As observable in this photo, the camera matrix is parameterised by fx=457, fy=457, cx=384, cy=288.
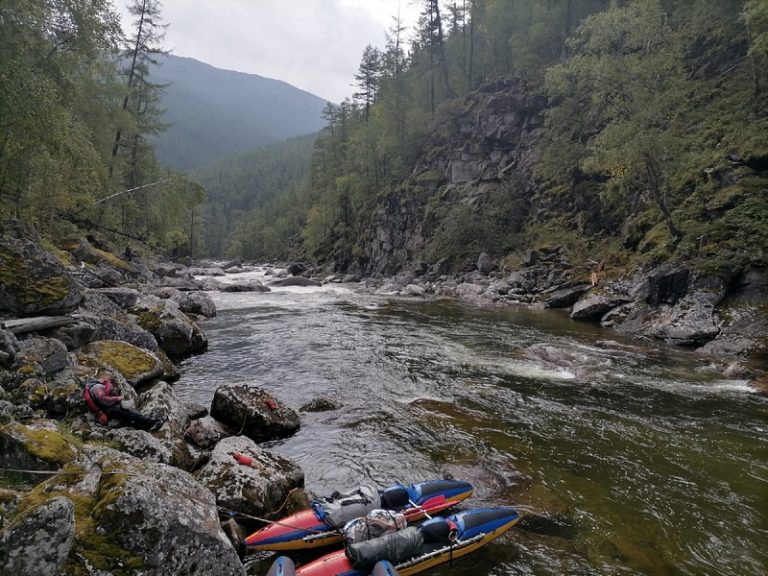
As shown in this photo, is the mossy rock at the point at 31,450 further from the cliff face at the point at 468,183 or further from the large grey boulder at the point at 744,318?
the cliff face at the point at 468,183

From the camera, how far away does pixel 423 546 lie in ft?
20.4

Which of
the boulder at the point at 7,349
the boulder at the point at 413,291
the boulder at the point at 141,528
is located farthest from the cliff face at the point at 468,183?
the boulder at the point at 141,528

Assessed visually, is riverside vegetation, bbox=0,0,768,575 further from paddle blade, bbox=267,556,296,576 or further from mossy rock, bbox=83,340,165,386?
paddle blade, bbox=267,556,296,576

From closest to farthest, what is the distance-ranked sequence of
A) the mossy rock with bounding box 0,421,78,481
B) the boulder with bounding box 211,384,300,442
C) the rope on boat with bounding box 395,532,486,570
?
the mossy rock with bounding box 0,421,78,481
the rope on boat with bounding box 395,532,486,570
the boulder with bounding box 211,384,300,442

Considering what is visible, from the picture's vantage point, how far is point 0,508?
4246mm

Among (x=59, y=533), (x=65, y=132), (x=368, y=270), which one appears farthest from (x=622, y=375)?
(x=368, y=270)

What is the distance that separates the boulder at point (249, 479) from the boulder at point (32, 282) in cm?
733

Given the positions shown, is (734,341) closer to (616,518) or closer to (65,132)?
(616,518)

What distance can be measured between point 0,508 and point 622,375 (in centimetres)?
1538

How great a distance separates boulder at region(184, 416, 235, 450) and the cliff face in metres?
35.3

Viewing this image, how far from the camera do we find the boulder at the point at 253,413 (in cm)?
1012

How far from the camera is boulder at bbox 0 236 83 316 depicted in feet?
37.0

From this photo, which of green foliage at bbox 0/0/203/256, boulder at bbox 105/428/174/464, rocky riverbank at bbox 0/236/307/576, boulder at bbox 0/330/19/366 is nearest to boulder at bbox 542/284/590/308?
rocky riverbank at bbox 0/236/307/576

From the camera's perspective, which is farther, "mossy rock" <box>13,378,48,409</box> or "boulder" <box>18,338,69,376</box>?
"boulder" <box>18,338,69,376</box>
